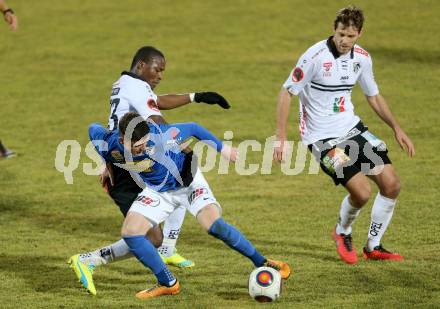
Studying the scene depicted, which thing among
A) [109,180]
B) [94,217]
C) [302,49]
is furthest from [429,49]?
[109,180]

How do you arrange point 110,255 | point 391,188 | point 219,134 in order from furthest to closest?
point 219,134
point 391,188
point 110,255

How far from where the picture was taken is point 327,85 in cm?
1005

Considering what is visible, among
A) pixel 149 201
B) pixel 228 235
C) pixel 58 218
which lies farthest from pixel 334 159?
pixel 58 218

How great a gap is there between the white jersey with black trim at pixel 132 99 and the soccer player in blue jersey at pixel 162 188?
1.22 feet

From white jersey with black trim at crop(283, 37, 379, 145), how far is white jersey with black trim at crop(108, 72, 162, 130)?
55.8 inches

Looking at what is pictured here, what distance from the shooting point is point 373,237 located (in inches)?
399

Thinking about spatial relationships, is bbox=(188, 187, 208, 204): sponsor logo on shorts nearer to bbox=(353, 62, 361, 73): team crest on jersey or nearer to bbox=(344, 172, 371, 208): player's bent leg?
bbox=(344, 172, 371, 208): player's bent leg

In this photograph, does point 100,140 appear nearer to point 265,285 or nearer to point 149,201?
point 149,201

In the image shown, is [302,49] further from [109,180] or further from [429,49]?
[109,180]

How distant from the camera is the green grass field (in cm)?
938

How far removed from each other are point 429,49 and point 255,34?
4.49m

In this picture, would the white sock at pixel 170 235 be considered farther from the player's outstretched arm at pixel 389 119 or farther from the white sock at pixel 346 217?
the player's outstretched arm at pixel 389 119

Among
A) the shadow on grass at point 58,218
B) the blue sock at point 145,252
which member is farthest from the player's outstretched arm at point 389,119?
the shadow on grass at point 58,218

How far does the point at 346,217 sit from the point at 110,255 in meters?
2.57
